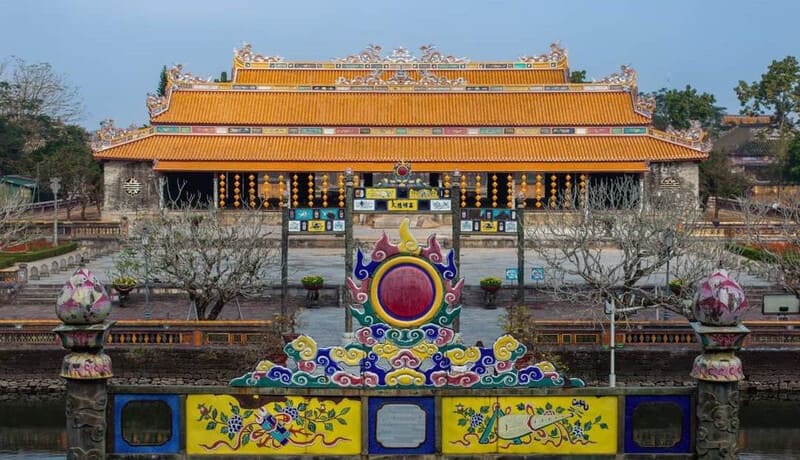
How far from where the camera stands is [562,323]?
26078mm

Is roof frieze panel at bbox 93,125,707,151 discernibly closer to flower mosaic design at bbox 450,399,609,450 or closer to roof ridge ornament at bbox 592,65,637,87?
roof ridge ornament at bbox 592,65,637,87

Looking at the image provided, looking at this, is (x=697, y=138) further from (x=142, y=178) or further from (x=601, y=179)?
(x=142, y=178)

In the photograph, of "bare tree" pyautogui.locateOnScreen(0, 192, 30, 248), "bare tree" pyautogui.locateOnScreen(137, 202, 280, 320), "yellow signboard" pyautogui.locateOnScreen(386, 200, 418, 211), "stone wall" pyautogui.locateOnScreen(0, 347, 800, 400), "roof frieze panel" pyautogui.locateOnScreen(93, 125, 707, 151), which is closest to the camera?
"yellow signboard" pyautogui.locateOnScreen(386, 200, 418, 211)

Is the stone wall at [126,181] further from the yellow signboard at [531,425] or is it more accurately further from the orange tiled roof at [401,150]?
the yellow signboard at [531,425]

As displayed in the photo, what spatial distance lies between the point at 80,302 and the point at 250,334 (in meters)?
13.7

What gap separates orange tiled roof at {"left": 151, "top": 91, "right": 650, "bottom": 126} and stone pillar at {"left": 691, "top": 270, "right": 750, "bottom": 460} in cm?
4448

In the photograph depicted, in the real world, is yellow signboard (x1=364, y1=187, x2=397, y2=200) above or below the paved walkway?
above

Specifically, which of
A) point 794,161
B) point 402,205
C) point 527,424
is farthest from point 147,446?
point 794,161

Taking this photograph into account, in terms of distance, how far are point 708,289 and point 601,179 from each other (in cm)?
4414

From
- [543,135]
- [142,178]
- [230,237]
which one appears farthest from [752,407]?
[142,178]

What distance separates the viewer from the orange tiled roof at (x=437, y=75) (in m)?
61.9

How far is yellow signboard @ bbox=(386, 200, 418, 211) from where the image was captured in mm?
24480

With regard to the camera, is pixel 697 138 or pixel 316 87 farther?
pixel 316 87

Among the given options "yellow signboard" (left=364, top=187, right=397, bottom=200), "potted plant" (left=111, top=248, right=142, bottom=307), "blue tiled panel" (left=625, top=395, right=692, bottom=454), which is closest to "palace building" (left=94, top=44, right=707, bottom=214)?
"potted plant" (left=111, top=248, right=142, bottom=307)
